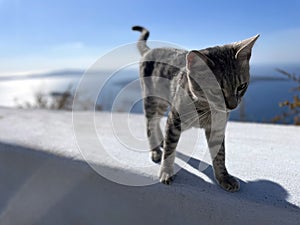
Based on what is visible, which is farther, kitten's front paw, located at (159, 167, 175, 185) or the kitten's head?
kitten's front paw, located at (159, 167, 175, 185)

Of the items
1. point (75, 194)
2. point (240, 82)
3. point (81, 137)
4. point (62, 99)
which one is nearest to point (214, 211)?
point (240, 82)

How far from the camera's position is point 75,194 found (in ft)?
2.67

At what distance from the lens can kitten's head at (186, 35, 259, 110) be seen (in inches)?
23.4

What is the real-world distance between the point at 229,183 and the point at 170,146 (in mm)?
195

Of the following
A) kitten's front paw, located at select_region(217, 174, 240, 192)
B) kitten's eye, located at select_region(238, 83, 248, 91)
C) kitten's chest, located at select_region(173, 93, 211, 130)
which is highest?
kitten's eye, located at select_region(238, 83, 248, 91)

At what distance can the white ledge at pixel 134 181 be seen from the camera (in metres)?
0.62

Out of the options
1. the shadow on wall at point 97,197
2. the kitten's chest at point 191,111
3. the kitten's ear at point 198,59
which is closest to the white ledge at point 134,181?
the shadow on wall at point 97,197

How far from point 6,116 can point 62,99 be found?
1.06m

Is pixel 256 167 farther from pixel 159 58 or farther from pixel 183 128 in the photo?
pixel 159 58

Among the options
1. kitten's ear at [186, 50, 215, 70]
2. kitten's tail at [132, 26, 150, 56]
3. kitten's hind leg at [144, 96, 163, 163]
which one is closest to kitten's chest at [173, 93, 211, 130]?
kitten's ear at [186, 50, 215, 70]

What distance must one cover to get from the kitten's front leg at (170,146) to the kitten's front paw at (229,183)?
0.14 m

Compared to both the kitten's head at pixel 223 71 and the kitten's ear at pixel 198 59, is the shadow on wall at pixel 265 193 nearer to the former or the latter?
the kitten's head at pixel 223 71

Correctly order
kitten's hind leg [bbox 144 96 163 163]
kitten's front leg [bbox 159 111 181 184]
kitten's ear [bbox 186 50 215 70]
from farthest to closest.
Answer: kitten's hind leg [bbox 144 96 163 163] → kitten's front leg [bbox 159 111 181 184] → kitten's ear [bbox 186 50 215 70]

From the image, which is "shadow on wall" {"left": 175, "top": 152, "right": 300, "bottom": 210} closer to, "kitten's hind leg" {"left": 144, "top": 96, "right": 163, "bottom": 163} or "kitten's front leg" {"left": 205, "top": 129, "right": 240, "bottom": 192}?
"kitten's front leg" {"left": 205, "top": 129, "right": 240, "bottom": 192}
